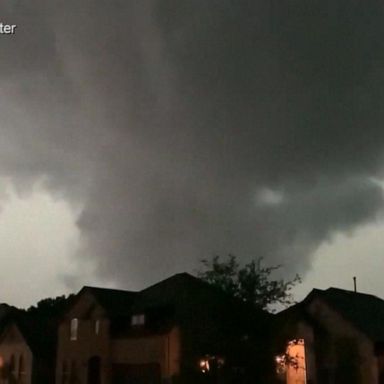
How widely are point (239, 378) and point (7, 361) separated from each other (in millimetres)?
24388

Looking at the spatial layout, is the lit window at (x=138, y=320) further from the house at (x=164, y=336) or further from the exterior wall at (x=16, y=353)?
the exterior wall at (x=16, y=353)

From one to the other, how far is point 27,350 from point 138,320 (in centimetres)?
1533

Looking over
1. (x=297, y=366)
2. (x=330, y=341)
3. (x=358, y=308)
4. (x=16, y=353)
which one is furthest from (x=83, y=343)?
(x=358, y=308)

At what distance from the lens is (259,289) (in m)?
→ 44.7

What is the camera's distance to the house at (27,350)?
56531 millimetres

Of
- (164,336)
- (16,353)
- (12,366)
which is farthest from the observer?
(16,353)

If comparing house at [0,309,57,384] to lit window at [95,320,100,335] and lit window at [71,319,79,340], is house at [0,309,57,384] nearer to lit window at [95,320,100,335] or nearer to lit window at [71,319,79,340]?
lit window at [71,319,79,340]

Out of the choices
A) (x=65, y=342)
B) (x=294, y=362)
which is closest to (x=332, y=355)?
(x=294, y=362)

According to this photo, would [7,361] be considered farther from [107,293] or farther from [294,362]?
[294,362]

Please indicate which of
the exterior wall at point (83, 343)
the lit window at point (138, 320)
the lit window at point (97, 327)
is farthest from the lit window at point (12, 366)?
the lit window at point (138, 320)

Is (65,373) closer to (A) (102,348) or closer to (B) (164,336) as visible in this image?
(A) (102,348)

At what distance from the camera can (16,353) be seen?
58562 millimetres

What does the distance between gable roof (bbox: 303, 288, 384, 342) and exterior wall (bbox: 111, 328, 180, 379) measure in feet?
30.8

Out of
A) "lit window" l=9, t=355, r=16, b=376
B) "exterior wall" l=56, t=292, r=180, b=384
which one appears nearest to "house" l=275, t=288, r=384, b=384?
"exterior wall" l=56, t=292, r=180, b=384
